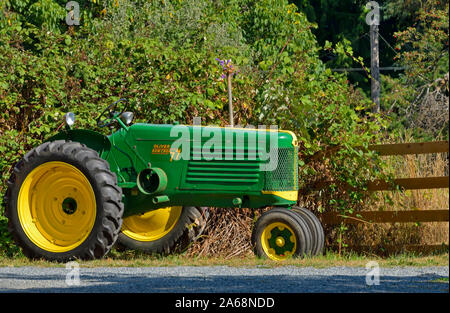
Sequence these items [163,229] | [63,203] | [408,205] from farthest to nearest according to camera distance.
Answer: [163,229] < [408,205] < [63,203]

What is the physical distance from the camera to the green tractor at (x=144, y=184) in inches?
384

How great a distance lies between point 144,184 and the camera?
9.96 m

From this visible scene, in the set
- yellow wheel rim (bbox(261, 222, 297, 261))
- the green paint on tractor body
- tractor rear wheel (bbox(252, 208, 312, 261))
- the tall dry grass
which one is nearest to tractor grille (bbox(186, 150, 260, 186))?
the green paint on tractor body

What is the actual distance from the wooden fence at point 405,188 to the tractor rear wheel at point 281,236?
51.3 inches

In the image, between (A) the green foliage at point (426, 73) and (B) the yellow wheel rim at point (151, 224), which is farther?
(A) the green foliage at point (426, 73)

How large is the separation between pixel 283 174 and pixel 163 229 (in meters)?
1.93

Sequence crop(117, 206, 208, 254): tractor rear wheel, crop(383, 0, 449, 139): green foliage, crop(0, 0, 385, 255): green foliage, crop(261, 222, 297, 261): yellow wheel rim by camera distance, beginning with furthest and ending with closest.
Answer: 1. crop(383, 0, 449, 139): green foliage
2. crop(0, 0, 385, 255): green foliage
3. crop(117, 206, 208, 254): tractor rear wheel
4. crop(261, 222, 297, 261): yellow wheel rim

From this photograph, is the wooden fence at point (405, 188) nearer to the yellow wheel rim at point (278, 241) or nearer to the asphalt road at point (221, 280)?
the yellow wheel rim at point (278, 241)

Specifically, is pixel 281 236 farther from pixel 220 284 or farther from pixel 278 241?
pixel 220 284

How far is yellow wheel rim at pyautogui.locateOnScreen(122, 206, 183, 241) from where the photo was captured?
35.7 ft

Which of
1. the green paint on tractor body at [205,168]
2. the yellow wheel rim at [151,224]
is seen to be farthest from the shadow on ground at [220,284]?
the yellow wheel rim at [151,224]

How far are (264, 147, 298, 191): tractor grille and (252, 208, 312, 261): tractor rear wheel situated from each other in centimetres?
34

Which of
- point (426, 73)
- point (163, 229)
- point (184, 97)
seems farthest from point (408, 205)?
point (426, 73)

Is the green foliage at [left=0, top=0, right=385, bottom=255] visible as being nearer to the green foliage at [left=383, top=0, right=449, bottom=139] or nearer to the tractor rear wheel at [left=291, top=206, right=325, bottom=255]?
the tractor rear wheel at [left=291, top=206, right=325, bottom=255]
